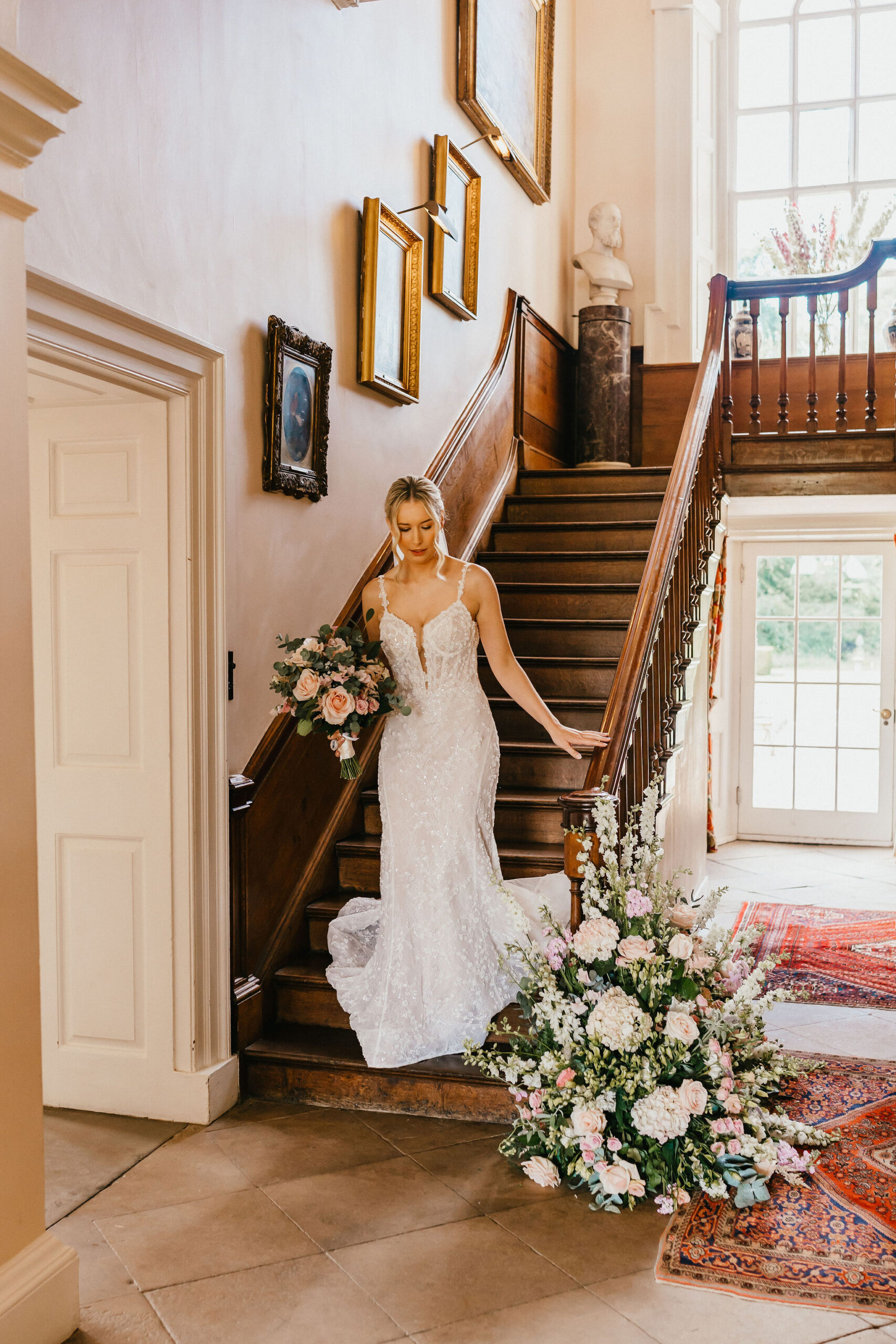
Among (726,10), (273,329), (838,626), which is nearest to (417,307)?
(273,329)

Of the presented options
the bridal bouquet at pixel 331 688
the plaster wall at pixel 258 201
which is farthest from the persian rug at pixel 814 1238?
the plaster wall at pixel 258 201

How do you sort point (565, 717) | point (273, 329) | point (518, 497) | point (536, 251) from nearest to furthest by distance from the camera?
point (273, 329) → point (565, 717) → point (518, 497) → point (536, 251)

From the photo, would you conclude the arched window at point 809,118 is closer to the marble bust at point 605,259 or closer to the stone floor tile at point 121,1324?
the marble bust at point 605,259

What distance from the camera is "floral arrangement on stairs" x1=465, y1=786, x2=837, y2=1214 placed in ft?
9.55

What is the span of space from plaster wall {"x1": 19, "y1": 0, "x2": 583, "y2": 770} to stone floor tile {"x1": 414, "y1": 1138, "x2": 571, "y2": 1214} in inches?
52.7

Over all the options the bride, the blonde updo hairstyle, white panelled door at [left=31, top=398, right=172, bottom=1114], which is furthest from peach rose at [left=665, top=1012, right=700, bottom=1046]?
the blonde updo hairstyle

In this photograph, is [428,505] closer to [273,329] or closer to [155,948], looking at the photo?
[273,329]

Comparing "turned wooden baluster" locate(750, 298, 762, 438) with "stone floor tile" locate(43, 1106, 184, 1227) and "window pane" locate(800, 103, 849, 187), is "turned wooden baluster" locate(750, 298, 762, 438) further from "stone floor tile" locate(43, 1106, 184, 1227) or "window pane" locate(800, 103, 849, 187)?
"stone floor tile" locate(43, 1106, 184, 1227)

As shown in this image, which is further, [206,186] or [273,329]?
[273,329]

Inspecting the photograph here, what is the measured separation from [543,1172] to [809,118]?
25.4 ft

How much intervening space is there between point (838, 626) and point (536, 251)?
10.9 feet

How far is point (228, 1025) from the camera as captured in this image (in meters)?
3.52

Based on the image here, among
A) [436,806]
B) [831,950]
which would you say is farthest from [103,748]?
[831,950]

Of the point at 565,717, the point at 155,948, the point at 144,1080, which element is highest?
the point at 565,717
